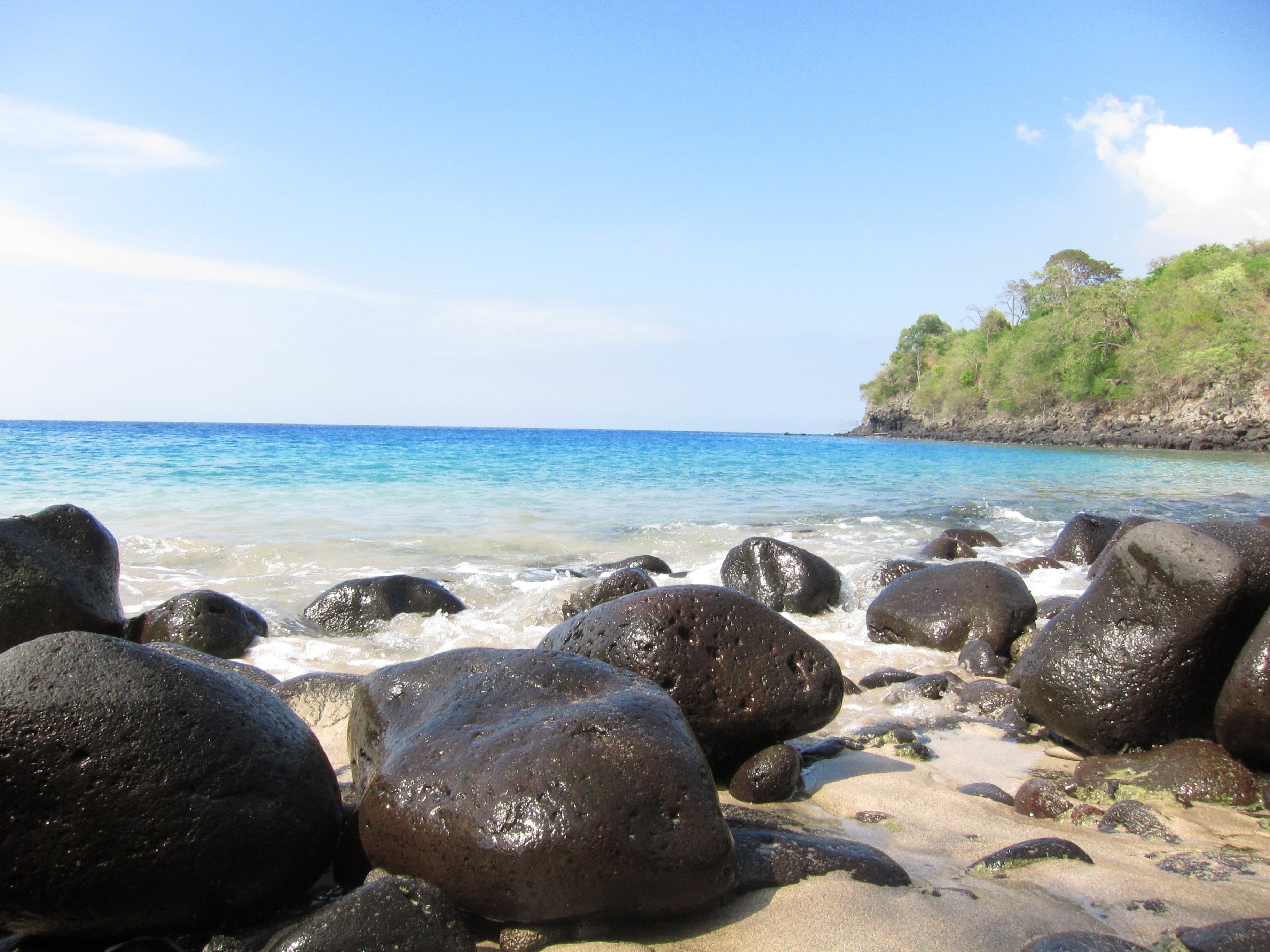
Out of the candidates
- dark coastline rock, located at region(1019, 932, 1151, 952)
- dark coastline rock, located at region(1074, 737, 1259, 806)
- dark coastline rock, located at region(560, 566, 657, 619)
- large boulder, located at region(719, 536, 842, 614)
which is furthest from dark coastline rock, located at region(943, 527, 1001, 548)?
dark coastline rock, located at region(1019, 932, 1151, 952)

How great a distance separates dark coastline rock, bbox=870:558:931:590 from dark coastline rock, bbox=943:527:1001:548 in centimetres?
301

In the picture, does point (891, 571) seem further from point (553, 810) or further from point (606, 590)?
point (553, 810)

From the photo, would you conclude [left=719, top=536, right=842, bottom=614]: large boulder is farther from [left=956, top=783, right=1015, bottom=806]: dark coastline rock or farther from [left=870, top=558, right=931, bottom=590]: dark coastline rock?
[left=956, top=783, right=1015, bottom=806]: dark coastline rock

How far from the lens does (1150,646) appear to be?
12.2ft

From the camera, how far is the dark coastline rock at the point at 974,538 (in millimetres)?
11422

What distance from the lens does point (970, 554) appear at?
34.9 ft

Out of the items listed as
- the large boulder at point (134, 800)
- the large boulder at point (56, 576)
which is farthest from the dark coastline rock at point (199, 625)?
the large boulder at point (134, 800)

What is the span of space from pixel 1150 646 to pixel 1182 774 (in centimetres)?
58

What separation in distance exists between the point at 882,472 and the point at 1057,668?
80.5ft

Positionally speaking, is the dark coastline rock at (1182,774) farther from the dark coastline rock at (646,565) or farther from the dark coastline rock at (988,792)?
the dark coastline rock at (646,565)

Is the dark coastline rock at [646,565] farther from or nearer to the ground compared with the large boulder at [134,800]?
nearer to the ground

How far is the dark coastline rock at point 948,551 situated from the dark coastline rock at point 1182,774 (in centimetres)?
708

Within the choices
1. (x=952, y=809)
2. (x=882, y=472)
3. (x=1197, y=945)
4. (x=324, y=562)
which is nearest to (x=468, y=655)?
(x=952, y=809)

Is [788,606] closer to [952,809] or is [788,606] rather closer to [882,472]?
[952,809]
